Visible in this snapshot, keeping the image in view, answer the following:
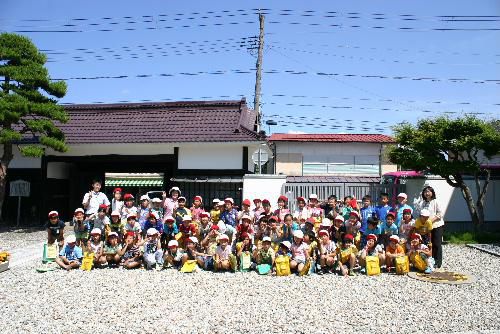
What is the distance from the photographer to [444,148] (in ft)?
37.1

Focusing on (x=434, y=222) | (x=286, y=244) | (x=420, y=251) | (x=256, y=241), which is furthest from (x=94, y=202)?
(x=434, y=222)

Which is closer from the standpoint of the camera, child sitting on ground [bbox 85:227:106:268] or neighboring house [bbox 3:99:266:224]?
child sitting on ground [bbox 85:227:106:268]

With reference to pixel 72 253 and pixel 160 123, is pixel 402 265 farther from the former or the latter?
pixel 160 123

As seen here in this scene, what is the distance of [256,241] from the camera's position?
8.16m

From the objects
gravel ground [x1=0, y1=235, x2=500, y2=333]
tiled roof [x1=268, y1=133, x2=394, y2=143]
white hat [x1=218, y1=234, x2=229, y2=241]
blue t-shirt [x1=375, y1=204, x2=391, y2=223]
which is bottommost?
gravel ground [x1=0, y1=235, x2=500, y2=333]

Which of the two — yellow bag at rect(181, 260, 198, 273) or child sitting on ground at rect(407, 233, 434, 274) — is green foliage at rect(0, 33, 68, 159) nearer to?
yellow bag at rect(181, 260, 198, 273)

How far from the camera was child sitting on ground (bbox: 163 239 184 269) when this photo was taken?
7855 mm

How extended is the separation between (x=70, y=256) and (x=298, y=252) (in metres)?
4.53

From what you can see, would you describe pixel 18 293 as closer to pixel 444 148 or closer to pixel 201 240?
pixel 201 240

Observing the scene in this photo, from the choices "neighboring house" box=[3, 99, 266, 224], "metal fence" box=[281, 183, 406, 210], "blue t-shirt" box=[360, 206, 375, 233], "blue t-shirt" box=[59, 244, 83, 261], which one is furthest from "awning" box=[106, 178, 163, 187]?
"blue t-shirt" box=[360, 206, 375, 233]

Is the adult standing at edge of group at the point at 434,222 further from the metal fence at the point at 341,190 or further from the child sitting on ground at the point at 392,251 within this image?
the metal fence at the point at 341,190

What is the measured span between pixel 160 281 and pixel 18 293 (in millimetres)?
2174

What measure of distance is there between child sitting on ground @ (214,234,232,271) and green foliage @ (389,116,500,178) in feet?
21.6

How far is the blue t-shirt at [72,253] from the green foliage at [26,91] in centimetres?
542
